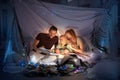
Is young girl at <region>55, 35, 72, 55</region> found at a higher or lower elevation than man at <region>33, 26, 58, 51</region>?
lower

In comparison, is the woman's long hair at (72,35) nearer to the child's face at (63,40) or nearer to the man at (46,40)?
the child's face at (63,40)

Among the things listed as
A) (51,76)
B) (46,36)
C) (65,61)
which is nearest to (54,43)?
(46,36)

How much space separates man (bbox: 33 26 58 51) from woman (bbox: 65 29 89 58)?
0.29m

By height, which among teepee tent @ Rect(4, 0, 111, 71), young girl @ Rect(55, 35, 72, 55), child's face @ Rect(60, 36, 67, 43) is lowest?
young girl @ Rect(55, 35, 72, 55)

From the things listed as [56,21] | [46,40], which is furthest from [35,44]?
[56,21]

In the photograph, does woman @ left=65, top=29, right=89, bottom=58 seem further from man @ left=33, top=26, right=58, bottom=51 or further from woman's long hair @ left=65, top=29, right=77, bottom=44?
man @ left=33, top=26, right=58, bottom=51

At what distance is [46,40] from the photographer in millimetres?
5863

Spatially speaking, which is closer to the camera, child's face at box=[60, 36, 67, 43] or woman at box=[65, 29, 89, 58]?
woman at box=[65, 29, 89, 58]

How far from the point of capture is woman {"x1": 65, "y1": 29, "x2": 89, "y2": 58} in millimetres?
5751

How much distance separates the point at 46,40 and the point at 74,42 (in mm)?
627

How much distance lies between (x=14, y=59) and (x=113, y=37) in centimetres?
228

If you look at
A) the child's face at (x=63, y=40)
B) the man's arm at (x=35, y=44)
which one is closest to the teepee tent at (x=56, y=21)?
the man's arm at (x=35, y=44)

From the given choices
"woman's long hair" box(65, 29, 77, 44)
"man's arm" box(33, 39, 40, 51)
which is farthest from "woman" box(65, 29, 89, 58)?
"man's arm" box(33, 39, 40, 51)

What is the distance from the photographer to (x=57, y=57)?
5.51m
